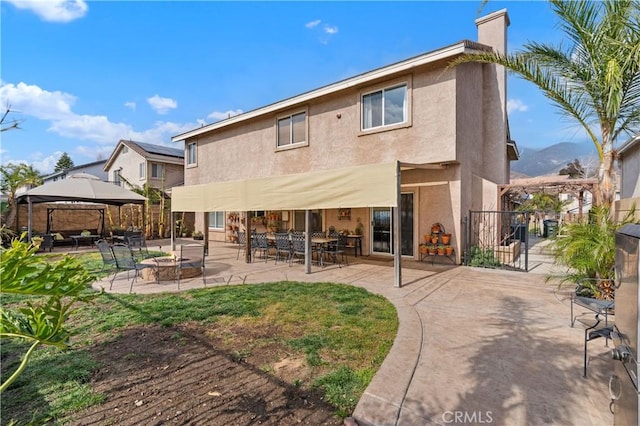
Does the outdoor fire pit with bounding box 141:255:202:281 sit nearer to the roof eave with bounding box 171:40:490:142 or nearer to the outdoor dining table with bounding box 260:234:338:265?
the outdoor dining table with bounding box 260:234:338:265

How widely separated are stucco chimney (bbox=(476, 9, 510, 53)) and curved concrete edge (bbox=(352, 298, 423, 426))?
1357cm

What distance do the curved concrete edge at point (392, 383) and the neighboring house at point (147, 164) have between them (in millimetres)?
26484

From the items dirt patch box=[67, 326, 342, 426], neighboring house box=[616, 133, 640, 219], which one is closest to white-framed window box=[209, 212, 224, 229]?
dirt patch box=[67, 326, 342, 426]

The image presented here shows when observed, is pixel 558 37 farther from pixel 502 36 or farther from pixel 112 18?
pixel 112 18

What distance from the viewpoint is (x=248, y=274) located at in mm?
9656

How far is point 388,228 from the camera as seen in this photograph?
12.8 m

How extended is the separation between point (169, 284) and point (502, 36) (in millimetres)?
16190

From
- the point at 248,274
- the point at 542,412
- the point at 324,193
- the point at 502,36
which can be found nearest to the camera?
the point at 542,412

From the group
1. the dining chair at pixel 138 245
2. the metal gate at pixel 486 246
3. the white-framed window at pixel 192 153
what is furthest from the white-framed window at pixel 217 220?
the metal gate at pixel 486 246

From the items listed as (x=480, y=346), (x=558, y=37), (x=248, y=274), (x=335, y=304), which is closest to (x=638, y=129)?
(x=558, y=37)

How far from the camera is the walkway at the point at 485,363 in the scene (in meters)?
2.96

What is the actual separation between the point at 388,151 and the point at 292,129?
215 inches

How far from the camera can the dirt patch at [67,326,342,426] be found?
2967 mm

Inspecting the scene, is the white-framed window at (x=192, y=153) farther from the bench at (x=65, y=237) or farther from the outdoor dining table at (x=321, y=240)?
the outdoor dining table at (x=321, y=240)
